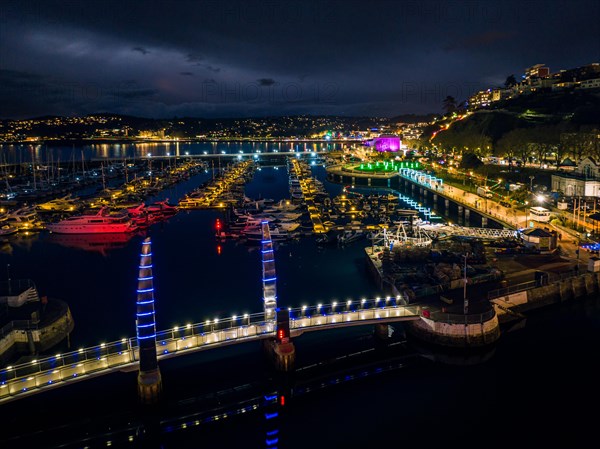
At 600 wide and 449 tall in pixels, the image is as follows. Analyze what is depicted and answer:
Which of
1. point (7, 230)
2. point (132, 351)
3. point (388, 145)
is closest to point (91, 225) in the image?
point (7, 230)

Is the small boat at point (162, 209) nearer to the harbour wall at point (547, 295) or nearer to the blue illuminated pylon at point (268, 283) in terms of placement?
the blue illuminated pylon at point (268, 283)

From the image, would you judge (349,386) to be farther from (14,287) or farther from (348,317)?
(14,287)

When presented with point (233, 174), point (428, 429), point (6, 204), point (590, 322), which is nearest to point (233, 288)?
point (428, 429)

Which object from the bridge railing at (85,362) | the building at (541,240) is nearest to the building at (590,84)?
the building at (541,240)

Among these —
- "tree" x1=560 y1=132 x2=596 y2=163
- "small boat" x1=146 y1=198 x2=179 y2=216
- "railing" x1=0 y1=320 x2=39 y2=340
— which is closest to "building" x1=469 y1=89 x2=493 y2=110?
"tree" x1=560 y1=132 x2=596 y2=163

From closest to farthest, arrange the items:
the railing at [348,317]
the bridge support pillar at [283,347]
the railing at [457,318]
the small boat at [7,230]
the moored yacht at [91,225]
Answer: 1. the bridge support pillar at [283,347]
2. the railing at [348,317]
3. the railing at [457,318]
4. the small boat at [7,230]
5. the moored yacht at [91,225]

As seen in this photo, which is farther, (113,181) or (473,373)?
(113,181)

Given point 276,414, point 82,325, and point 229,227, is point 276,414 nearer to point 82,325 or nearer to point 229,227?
point 82,325
